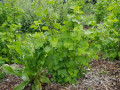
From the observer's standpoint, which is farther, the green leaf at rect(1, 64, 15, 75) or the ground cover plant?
the green leaf at rect(1, 64, 15, 75)

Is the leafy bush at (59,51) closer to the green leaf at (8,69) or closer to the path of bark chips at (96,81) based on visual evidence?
the green leaf at (8,69)

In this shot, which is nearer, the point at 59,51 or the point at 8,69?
the point at 59,51

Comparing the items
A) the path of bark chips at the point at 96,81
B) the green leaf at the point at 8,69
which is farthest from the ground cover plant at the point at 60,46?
the path of bark chips at the point at 96,81

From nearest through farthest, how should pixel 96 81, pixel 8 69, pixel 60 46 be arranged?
pixel 60 46 < pixel 8 69 < pixel 96 81

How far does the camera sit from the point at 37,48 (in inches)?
84.9

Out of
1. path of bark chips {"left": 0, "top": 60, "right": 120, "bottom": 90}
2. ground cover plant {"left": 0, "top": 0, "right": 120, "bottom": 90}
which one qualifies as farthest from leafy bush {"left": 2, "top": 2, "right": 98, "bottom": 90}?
path of bark chips {"left": 0, "top": 60, "right": 120, "bottom": 90}

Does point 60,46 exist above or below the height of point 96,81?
above

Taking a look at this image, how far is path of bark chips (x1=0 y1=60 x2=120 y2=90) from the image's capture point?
2.59 m

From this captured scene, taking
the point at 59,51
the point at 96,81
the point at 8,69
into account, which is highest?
the point at 59,51

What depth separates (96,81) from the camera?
2.74 meters

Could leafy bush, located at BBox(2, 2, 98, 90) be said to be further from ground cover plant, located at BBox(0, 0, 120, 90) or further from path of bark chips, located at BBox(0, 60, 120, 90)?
path of bark chips, located at BBox(0, 60, 120, 90)

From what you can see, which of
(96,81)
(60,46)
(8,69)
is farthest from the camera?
(96,81)

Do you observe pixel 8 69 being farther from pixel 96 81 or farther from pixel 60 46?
pixel 96 81

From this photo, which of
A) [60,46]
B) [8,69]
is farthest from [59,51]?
[8,69]
